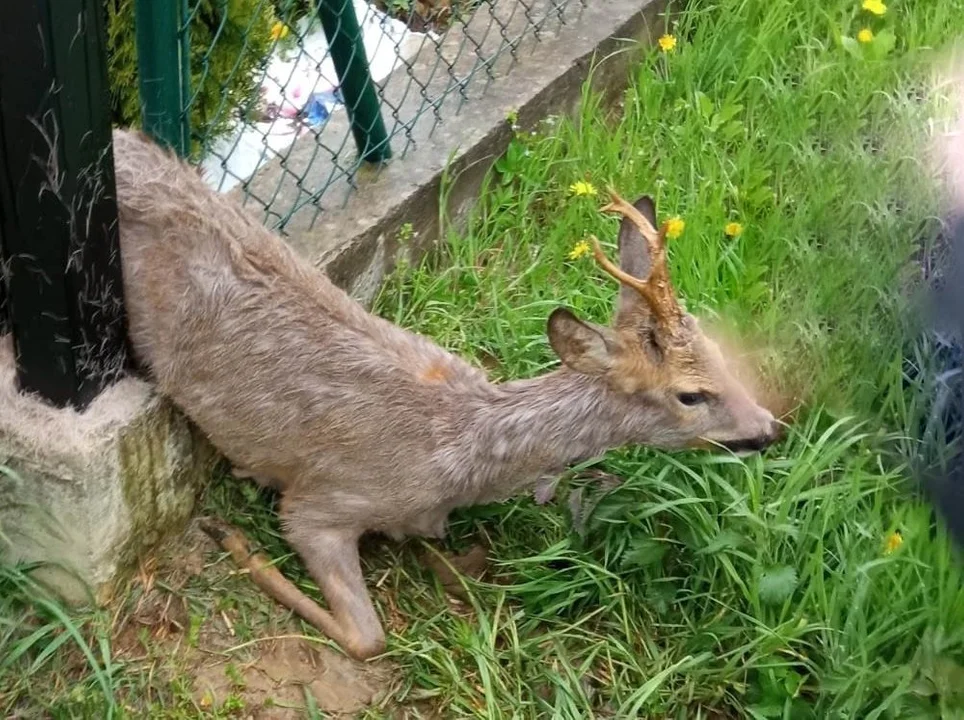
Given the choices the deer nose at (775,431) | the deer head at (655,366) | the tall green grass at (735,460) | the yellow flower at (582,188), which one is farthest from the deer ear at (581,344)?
the yellow flower at (582,188)

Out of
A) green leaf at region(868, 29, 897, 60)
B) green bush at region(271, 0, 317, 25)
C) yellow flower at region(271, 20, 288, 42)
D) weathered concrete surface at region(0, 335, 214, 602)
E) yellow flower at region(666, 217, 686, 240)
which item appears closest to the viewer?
weathered concrete surface at region(0, 335, 214, 602)

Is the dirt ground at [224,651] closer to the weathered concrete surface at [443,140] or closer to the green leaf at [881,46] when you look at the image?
the weathered concrete surface at [443,140]

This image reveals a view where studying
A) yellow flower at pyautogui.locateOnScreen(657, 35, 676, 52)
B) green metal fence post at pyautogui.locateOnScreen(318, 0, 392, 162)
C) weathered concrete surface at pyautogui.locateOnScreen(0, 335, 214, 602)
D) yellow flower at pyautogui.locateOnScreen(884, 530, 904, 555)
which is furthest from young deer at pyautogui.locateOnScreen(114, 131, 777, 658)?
yellow flower at pyautogui.locateOnScreen(657, 35, 676, 52)

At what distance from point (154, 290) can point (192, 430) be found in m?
0.38

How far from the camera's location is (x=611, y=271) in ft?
9.01

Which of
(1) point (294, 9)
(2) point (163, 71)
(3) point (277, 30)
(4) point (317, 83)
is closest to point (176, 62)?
(2) point (163, 71)

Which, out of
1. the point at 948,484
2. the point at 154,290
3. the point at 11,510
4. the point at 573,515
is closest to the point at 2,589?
the point at 11,510

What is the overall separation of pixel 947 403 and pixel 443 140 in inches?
73.4

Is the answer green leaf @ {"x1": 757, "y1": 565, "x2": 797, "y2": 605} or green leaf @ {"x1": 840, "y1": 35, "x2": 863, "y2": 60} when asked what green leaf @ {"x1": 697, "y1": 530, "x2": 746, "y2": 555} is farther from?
green leaf @ {"x1": 840, "y1": 35, "x2": 863, "y2": 60}

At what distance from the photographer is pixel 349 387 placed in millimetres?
3047

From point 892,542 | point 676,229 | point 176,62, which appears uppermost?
point 176,62

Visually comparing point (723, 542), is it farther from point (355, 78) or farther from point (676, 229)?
point (355, 78)

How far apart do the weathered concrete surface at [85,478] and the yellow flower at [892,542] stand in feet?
5.76

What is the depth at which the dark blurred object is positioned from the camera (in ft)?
9.98
